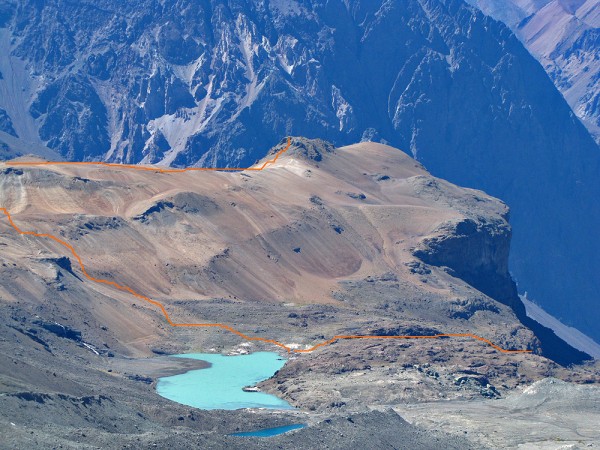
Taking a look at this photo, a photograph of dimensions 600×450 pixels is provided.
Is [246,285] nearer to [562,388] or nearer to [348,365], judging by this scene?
[348,365]

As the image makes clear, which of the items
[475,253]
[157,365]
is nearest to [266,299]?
[157,365]

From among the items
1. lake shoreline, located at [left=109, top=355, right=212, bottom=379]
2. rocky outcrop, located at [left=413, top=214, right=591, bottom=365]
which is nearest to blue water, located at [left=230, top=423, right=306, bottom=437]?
lake shoreline, located at [left=109, top=355, right=212, bottom=379]

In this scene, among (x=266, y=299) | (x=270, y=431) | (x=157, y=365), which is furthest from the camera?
(x=266, y=299)

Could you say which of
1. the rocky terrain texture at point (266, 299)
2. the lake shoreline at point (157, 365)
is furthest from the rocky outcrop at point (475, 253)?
the lake shoreline at point (157, 365)

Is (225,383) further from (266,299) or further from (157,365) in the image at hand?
(266,299)

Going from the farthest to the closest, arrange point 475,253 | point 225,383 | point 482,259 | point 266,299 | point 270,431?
point 482,259 < point 475,253 < point 266,299 < point 225,383 < point 270,431

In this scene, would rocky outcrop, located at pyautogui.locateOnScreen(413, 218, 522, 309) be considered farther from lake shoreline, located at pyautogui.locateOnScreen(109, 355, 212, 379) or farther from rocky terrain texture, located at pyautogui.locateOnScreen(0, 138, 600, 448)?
lake shoreline, located at pyautogui.locateOnScreen(109, 355, 212, 379)

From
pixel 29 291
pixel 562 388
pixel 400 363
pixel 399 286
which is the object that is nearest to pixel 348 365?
pixel 400 363

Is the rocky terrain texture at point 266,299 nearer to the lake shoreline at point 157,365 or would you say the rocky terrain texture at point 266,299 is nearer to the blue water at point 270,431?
the lake shoreline at point 157,365
